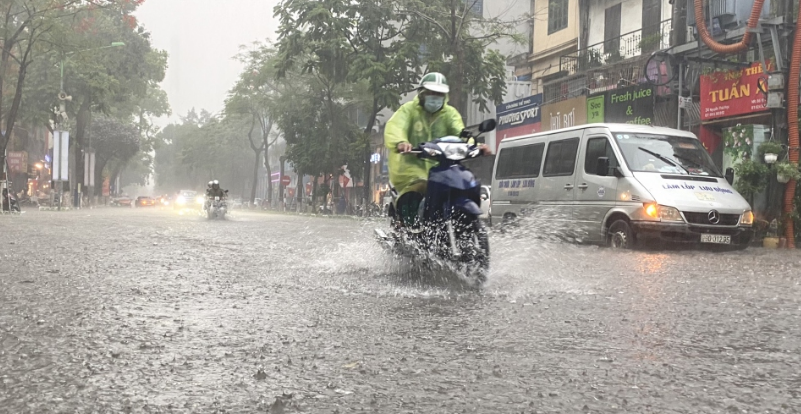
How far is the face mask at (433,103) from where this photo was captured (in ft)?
23.4

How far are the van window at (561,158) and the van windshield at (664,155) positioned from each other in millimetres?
1040

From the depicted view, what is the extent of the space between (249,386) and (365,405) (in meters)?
0.53

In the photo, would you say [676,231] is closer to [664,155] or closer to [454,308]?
[664,155]

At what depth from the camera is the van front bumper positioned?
11336mm

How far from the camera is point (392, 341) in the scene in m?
4.17

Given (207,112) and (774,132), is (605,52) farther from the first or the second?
(207,112)

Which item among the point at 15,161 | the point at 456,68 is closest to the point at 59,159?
the point at 15,161

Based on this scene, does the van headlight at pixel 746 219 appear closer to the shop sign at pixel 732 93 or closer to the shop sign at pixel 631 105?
the shop sign at pixel 732 93

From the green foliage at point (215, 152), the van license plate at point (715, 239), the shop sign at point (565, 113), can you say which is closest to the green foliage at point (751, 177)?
the van license plate at point (715, 239)

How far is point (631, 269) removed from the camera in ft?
27.3

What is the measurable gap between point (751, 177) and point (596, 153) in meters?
4.31

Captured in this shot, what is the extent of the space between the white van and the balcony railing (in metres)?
10.5

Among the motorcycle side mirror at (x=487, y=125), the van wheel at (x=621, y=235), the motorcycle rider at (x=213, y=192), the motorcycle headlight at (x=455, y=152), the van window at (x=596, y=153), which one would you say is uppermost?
the van window at (x=596, y=153)

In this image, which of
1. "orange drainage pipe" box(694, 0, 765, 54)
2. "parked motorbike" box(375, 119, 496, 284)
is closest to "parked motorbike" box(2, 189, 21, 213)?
"orange drainage pipe" box(694, 0, 765, 54)
